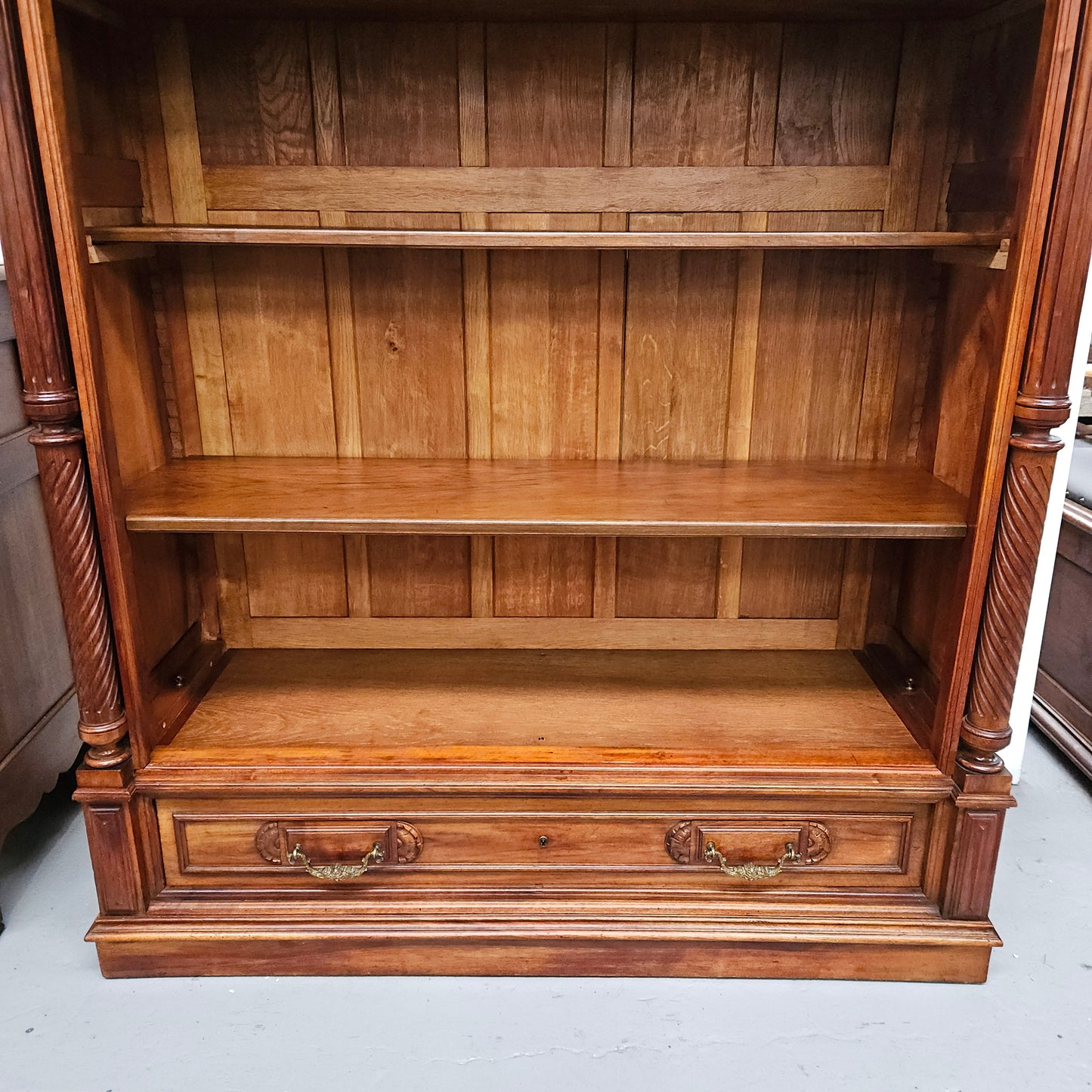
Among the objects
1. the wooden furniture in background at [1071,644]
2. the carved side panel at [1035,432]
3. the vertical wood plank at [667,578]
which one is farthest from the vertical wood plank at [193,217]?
the wooden furniture in background at [1071,644]

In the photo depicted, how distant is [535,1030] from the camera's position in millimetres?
1569

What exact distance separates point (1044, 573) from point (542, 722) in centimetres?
124

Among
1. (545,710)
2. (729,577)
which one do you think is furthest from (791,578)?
(545,710)

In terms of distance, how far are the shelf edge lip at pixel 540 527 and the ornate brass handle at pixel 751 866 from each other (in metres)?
0.60

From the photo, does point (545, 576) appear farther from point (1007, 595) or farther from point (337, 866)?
point (1007, 595)

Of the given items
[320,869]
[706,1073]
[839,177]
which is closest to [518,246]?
[839,177]

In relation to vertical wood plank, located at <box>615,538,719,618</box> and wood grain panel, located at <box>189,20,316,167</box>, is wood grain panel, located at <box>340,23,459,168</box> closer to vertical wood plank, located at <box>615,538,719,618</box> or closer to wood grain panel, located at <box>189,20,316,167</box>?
wood grain panel, located at <box>189,20,316,167</box>

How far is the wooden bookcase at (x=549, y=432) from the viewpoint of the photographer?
1.54 m

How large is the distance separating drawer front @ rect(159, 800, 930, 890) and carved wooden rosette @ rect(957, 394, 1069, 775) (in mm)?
191

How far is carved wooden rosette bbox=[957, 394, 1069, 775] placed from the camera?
1.44m

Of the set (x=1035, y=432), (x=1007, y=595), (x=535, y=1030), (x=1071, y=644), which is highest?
(x=1035, y=432)

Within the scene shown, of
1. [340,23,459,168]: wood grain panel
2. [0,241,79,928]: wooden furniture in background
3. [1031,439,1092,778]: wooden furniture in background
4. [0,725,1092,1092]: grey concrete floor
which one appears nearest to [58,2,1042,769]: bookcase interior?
[340,23,459,168]: wood grain panel

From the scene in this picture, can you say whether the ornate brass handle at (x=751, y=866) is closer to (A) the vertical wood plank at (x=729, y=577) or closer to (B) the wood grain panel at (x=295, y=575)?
(A) the vertical wood plank at (x=729, y=577)

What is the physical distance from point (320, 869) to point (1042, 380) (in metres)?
1.50
